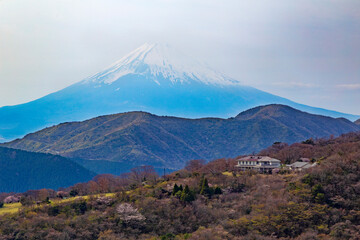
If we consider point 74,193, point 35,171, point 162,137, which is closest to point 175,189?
Result: point 74,193

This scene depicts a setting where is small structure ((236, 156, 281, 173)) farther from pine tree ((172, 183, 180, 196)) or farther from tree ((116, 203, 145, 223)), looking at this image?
tree ((116, 203, 145, 223))

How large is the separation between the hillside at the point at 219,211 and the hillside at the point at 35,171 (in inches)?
2715

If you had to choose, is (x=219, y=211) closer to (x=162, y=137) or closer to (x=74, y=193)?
(x=74, y=193)

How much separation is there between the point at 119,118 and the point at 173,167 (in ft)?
121

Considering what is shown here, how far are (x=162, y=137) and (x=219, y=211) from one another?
441 ft

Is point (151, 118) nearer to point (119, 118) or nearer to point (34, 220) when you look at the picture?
point (119, 118)

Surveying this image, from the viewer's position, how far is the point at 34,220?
145 ft

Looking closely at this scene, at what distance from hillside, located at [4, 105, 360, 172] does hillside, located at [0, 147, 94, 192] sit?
22069mm

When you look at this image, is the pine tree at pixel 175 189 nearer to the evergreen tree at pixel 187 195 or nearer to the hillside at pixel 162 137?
the evergreen tree at pixel 187 195

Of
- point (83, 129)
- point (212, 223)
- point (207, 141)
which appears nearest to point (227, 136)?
point (207, 141)

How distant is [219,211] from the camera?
155 feet

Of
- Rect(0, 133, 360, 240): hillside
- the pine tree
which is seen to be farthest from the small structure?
the pine tree

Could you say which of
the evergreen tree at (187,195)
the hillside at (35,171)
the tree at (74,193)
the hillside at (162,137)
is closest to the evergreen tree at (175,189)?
the evergreen tree at (187,195)

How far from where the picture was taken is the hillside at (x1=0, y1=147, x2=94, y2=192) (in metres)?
118
